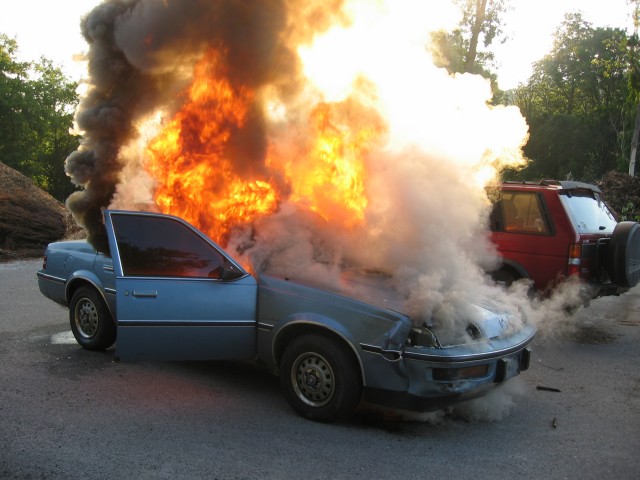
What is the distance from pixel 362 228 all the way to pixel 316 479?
2.20 metres

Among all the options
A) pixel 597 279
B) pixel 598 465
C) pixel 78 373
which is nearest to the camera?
pixel 598 465

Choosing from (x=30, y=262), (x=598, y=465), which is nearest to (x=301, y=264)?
(x=598, y=465)

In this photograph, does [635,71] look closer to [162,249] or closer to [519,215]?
[519,215]

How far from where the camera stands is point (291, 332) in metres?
4.28

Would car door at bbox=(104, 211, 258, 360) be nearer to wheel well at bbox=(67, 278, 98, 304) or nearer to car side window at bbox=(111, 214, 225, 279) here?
car side window at bbox=(111, 214, 225, 279)

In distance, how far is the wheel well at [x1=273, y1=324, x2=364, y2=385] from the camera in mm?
4004

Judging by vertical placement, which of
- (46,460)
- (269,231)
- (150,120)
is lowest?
(46,460)

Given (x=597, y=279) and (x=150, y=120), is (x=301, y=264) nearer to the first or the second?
(x=150, y=120)

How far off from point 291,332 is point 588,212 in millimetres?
4723

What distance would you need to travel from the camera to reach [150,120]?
18.4ft

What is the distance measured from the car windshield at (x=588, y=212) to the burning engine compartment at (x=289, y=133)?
167 centimetres

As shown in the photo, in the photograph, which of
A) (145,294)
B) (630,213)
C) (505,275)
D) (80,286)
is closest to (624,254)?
(505,275)

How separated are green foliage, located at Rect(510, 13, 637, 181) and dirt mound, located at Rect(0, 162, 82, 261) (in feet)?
87.8

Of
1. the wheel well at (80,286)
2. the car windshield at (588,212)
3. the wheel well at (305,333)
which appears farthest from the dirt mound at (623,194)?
the wheel well at (80,286)
